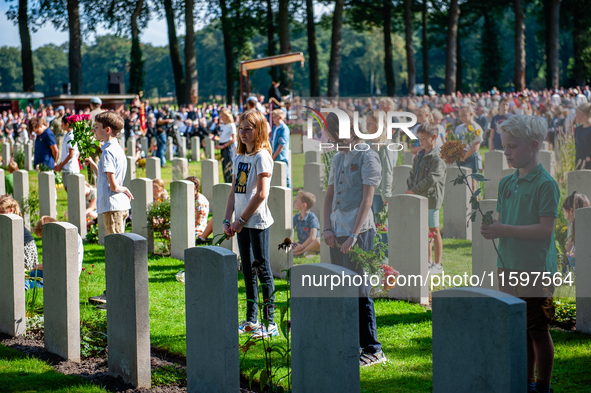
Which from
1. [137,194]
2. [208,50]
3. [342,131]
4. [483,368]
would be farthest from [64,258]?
[208,50]

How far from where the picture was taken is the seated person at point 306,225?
8.10 metres

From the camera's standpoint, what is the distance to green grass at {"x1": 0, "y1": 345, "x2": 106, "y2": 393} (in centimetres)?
433

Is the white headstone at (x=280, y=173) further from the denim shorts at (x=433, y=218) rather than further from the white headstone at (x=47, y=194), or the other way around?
the white headstone at (x=47, y=194)

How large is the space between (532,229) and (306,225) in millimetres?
4671

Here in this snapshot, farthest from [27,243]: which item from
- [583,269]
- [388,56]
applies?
[388,56]

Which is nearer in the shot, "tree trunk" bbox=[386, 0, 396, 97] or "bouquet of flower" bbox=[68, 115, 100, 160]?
"bouquet of flower" bbox=[68, 115, 100, 160]

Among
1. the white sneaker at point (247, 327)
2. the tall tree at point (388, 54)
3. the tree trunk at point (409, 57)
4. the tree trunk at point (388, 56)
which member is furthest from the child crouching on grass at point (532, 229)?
the tall tree at point (388, 54)

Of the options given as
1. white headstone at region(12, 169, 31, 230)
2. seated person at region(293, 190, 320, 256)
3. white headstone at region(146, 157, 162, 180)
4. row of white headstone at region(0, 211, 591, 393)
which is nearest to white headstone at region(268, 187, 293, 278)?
seated person at region(293, 190, 320, 256)

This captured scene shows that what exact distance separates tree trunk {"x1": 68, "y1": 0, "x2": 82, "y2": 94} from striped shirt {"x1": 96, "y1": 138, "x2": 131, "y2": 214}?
1207 inches

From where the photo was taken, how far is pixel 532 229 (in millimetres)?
3674

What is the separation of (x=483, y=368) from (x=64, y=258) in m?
3.26

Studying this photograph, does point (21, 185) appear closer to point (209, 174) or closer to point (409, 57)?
point (209, 174)

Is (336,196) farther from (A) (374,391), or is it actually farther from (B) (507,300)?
(B) (507,300)

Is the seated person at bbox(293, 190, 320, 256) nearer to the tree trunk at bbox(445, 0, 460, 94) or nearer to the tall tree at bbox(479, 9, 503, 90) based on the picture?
the tree trunk at bbox(445, 0, 460, 94)
